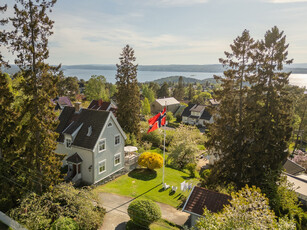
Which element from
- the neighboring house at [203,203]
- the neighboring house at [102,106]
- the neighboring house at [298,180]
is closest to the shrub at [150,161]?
the neighboring house at [203,203]

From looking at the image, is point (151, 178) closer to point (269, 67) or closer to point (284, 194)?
point (284, 194)

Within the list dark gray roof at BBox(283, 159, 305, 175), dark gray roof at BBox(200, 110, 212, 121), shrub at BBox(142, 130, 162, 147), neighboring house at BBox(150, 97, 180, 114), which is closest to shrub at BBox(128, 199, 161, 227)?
dark gray roof at BBox(283, 159, 305, 175)

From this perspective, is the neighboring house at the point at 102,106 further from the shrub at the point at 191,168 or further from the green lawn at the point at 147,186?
the shrub at the point at 191,168

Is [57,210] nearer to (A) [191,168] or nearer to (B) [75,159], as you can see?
(B) [75,159]

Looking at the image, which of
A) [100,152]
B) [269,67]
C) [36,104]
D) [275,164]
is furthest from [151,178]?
[269,67]

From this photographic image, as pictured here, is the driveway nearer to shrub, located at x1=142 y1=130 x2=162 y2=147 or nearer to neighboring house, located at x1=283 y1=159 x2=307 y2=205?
neighboring house, located at x1=283 y1=159 x2=307 y2=205

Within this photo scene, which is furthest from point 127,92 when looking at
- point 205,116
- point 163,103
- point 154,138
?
point 163,103
